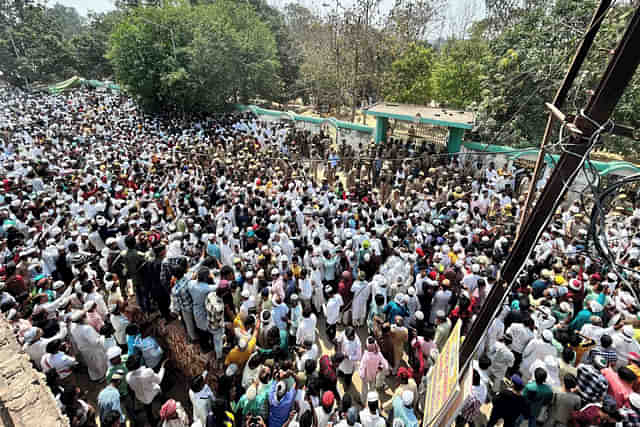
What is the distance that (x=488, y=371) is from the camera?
444 cm

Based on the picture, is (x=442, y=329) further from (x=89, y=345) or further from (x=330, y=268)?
(x=89, y=345)

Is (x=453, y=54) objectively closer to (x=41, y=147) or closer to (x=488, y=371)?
(x=488, y=371)

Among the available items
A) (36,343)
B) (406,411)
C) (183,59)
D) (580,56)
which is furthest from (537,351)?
(183,59)

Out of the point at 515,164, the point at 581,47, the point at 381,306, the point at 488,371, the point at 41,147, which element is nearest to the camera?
the point at 581,47

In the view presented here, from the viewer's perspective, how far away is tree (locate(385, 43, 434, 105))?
19.6 m

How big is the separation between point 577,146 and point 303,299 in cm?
428

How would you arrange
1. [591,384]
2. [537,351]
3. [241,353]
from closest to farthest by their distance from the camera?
1. [591,384]
2. [241,353]
3. [537,351]

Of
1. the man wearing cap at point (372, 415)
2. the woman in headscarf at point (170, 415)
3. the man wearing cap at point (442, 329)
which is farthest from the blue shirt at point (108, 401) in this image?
the man wearing cap at point (442, 329)

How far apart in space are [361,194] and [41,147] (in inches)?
554

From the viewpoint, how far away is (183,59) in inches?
853

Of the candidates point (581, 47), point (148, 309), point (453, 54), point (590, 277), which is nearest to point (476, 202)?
point (590, 277)

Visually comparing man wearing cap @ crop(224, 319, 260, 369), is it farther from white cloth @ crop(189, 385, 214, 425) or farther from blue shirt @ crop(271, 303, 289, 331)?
blue shirt @ crop(271, 303, 289, 331)

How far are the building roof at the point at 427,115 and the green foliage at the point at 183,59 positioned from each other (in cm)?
1136

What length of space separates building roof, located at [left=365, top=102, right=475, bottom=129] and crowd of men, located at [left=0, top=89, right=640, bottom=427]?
2838mm
